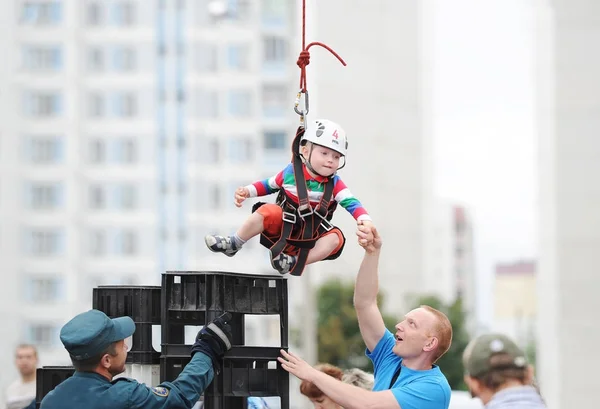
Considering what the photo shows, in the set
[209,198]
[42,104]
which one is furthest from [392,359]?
[42,104]

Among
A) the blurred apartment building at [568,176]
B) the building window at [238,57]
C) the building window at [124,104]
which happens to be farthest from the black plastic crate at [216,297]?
the building window at [238,57]

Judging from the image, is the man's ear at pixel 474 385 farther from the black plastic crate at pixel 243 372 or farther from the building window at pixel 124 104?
the building window at pixel 124 104

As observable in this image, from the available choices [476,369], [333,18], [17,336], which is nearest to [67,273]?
[17,336]

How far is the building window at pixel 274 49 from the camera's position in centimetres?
6700

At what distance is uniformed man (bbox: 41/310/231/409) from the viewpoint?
5117 mm

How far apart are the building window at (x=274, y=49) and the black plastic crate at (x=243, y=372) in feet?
202

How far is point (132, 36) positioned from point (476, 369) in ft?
202

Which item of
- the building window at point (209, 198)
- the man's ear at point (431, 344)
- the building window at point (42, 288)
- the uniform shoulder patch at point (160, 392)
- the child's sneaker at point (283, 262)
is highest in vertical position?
the building window at point (209, 198)

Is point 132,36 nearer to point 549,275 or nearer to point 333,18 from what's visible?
point 333,18

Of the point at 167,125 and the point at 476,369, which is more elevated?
the point at 167,125

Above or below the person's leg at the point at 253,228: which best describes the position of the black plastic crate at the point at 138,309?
below

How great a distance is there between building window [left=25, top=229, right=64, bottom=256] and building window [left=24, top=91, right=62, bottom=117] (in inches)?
256

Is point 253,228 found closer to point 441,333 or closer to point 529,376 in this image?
point 441,333

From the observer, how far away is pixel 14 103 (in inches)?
2598
